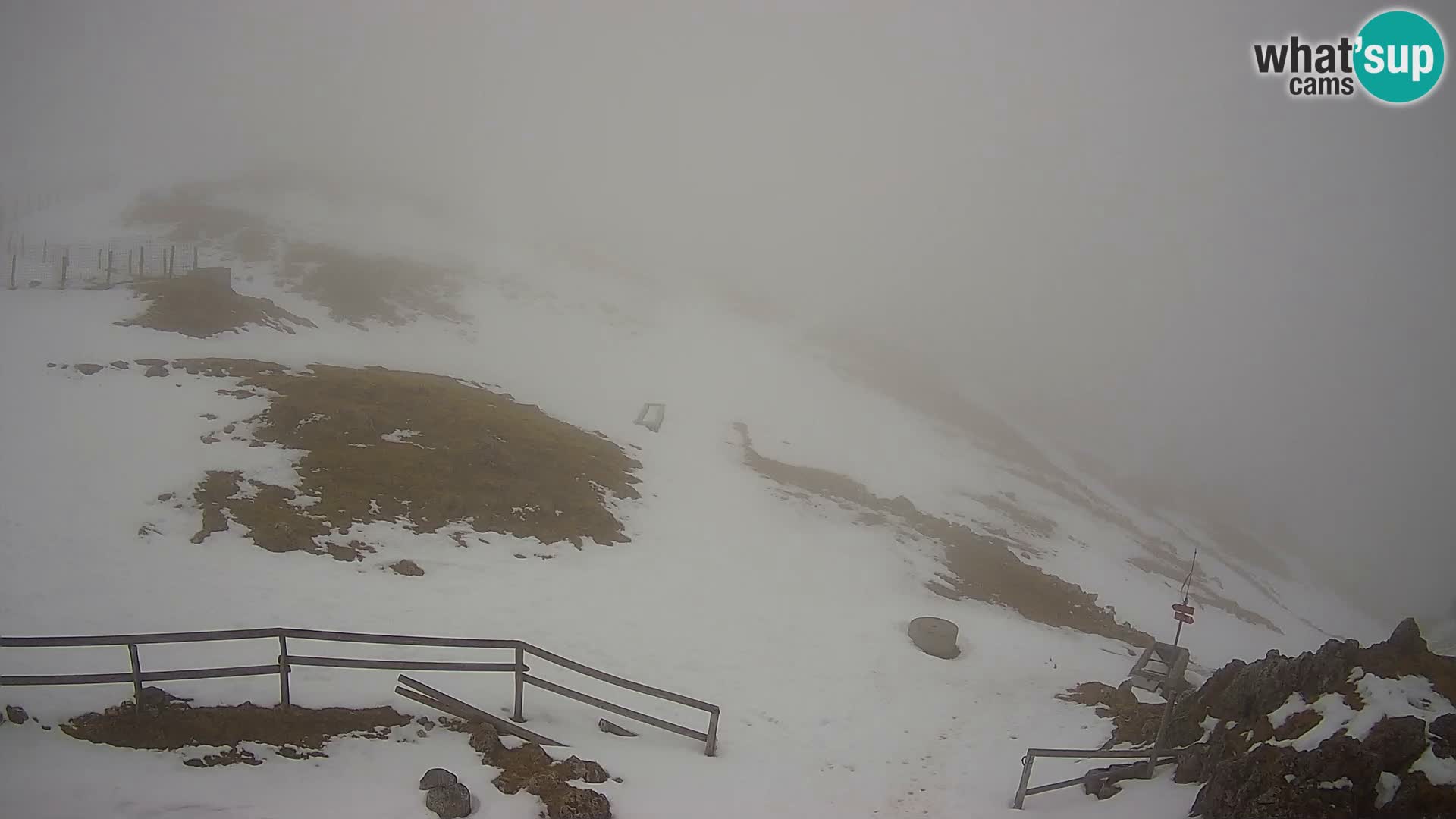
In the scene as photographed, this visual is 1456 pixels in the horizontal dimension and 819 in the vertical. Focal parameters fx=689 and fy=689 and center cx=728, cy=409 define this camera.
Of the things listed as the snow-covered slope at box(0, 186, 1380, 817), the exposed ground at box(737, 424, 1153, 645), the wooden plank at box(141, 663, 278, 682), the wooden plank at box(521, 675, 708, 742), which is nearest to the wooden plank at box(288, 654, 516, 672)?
the wooden plank at box(141, 663, 278, 682)

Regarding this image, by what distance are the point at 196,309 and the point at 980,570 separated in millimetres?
38724

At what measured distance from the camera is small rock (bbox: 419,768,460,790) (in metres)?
8.84

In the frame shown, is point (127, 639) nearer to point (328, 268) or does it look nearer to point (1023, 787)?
point (1023, 787)

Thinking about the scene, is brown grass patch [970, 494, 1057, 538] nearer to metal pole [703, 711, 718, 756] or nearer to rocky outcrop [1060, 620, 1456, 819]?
rocky outcrop [1060, 620, 1456, 819]

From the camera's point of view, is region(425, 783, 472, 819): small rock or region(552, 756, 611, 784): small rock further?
region(552, 756, 611, 784): small rock

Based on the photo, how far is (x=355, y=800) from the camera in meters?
8.63

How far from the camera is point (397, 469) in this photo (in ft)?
72.6

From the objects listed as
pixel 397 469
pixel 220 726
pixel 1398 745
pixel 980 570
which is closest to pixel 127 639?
pixel 220 726

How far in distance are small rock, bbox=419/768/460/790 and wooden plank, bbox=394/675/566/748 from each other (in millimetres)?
1516

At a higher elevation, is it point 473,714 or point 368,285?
point 368,285

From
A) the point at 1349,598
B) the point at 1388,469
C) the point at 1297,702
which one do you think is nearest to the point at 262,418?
the point at 1297,702

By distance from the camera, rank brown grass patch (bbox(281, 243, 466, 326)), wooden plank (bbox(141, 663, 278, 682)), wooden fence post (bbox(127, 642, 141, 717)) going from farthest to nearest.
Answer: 1. brown grass patch (bbox(281, 243, 466, 326))
2. wooden plank (bbox(141, 663, 278, 682))
3. wooden fence post (bbox(127, 642, 141, 717))

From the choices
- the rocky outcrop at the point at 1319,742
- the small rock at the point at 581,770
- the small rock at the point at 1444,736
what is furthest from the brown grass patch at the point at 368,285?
the small rock at the point at 1444,736

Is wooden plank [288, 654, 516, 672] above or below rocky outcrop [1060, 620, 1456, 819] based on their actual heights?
below
